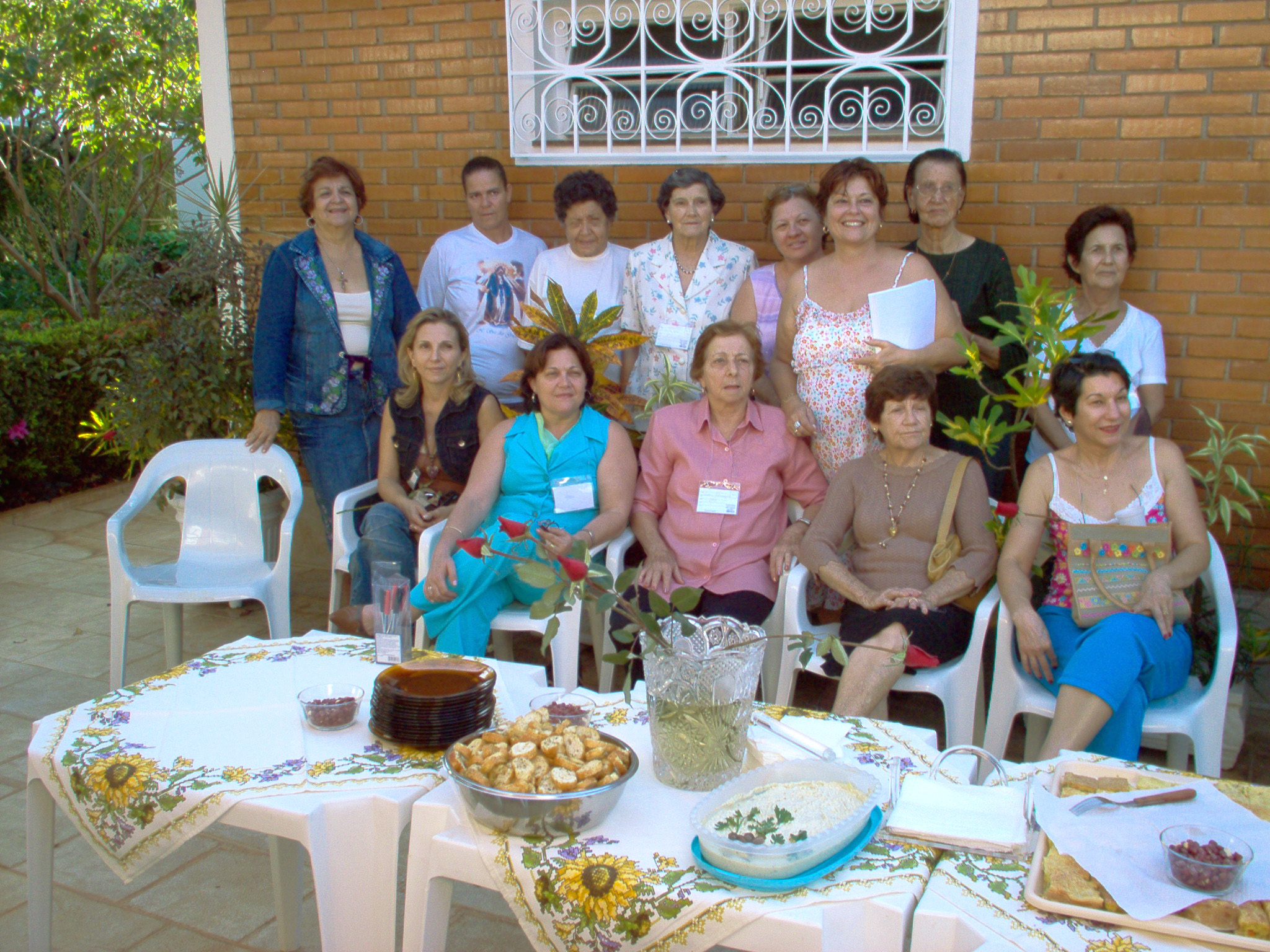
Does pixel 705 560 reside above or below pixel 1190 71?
below

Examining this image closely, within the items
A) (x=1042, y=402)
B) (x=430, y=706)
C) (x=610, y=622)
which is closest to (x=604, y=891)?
(x=430, y=706)

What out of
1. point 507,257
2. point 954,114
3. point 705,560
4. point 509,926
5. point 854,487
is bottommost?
point 509,926

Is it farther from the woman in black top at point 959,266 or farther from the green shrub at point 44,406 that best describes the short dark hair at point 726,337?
the green shrub at point 44,406

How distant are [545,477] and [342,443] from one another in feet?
3.34

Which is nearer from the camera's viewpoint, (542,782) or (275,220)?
(542,782)

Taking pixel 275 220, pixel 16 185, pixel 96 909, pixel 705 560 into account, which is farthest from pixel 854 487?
pixel 16 185

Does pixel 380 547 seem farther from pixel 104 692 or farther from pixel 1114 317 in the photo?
pixel 1114 317

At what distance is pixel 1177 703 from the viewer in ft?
8.89

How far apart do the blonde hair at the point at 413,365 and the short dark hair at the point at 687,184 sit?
86cm

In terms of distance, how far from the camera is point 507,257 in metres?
4.19

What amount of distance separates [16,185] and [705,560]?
297 inches

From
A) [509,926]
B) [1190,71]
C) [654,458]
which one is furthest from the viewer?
[1190,71]

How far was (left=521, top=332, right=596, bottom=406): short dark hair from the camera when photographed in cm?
342

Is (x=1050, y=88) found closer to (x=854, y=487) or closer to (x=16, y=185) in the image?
(x=854, y=487)
